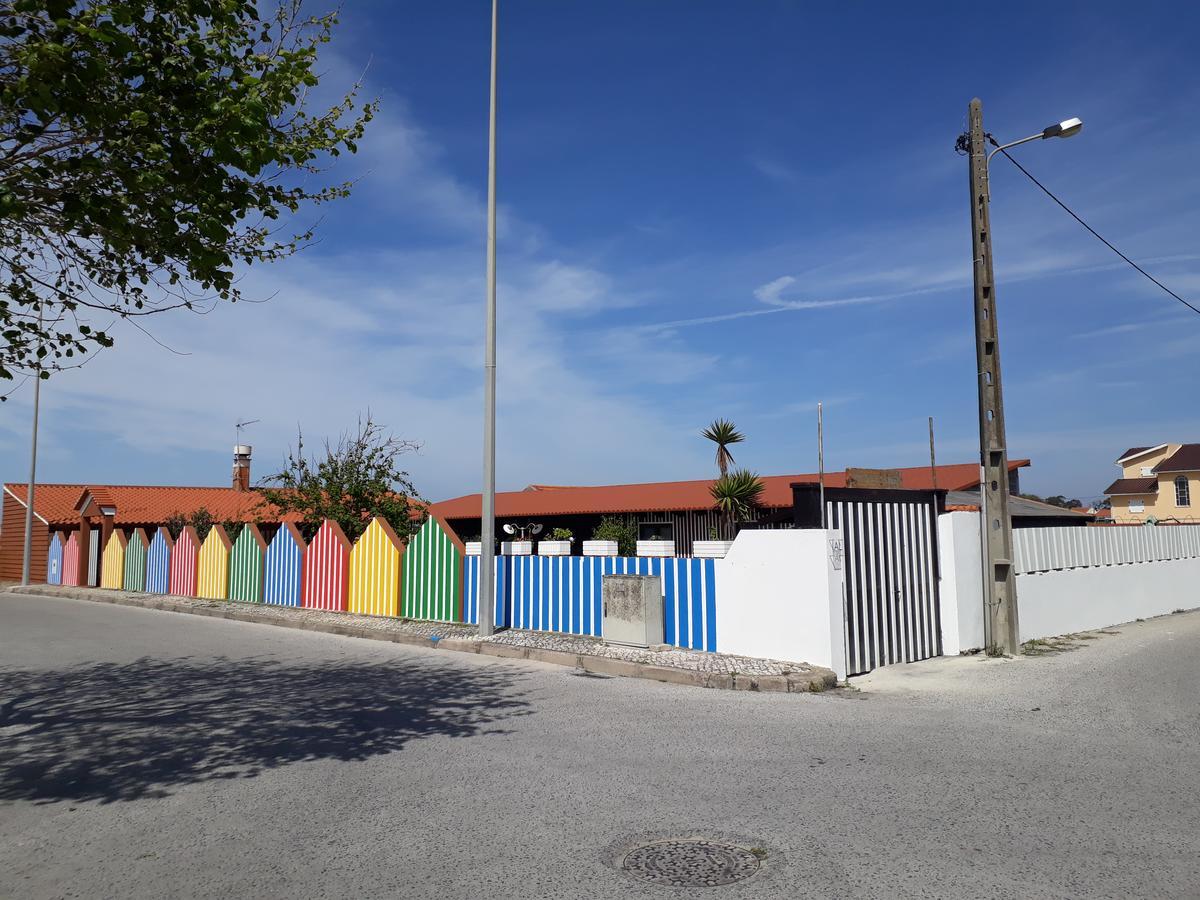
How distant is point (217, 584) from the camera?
23.6 metres

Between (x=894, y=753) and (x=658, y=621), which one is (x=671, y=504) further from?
(x=894, y=753)

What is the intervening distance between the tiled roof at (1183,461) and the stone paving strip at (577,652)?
54.6 meters

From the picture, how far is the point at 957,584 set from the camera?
1217 cm

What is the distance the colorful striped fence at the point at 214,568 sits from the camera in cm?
2327

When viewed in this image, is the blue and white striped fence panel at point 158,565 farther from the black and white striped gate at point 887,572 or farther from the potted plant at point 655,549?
the black and white striped gate at point 887,572

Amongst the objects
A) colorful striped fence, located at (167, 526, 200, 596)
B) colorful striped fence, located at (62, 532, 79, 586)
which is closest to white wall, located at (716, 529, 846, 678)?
colorful striped fence, located at (167, 526, 200, 596)

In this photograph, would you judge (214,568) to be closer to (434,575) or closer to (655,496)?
(434,575)

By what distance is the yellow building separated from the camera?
54.6 metres

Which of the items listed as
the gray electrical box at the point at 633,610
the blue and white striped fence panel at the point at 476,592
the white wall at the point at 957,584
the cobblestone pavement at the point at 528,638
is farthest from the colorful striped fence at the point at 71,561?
the white wall at the point at 957,584

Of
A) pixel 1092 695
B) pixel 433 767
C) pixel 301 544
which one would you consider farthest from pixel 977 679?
pixel 301 544

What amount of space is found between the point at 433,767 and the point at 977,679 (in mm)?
6834

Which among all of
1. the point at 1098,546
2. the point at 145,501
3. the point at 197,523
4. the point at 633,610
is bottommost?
the point at 633,610

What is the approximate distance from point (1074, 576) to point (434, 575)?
11.2 metres

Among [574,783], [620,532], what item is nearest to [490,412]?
[574,783]
